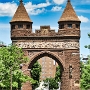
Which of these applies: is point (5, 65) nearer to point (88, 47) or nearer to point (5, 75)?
point (5, 75)

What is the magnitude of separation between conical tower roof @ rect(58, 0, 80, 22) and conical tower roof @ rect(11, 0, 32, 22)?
5.03m

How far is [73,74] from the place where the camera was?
214 feet

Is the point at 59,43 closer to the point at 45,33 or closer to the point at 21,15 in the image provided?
the point at 45,33

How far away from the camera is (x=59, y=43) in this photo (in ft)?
216

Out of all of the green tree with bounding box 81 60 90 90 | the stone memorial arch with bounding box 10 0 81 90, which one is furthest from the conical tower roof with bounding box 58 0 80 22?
the green tree with bounding box 81 60 90 90

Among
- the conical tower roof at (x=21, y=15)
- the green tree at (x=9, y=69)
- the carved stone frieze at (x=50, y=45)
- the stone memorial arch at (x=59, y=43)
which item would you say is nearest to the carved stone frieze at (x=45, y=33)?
the stone memorial arch at (x=59, y=43)

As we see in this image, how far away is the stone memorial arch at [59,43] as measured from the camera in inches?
2576

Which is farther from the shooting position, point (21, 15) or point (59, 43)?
point (21, 15)

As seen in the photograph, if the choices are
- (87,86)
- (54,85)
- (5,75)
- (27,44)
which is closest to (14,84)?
(5,75)

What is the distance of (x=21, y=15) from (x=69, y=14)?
683 cm

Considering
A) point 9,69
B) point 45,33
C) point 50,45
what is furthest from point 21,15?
point 9,69

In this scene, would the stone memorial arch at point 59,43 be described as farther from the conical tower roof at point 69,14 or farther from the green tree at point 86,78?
the green tree at point 86,78

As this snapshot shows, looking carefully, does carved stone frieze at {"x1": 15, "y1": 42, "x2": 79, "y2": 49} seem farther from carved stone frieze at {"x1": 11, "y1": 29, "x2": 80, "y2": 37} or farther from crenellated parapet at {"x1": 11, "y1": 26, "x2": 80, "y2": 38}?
carved stone frieze at {"x1": 11, "y1": 29, "x2": 80, "y2": 37}

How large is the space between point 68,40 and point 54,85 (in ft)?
133
